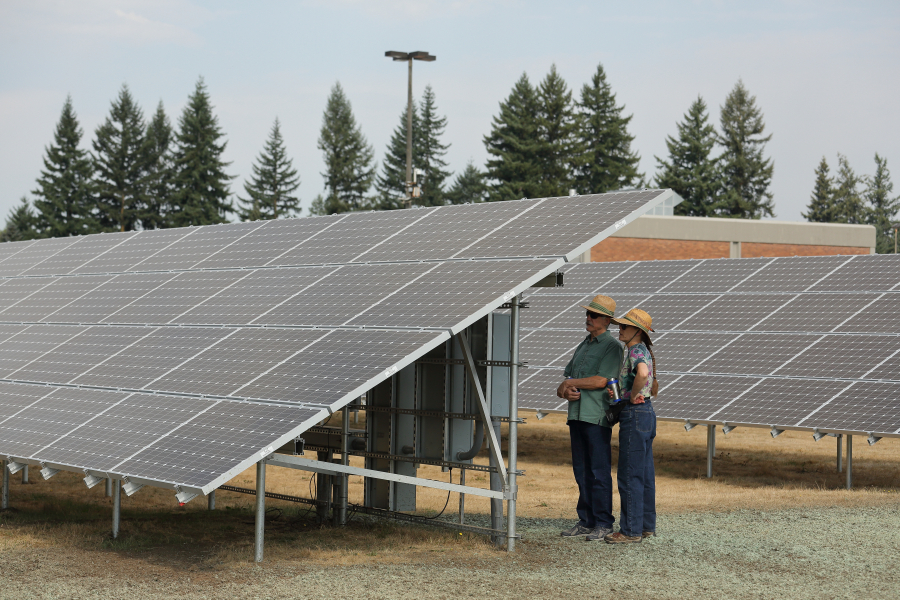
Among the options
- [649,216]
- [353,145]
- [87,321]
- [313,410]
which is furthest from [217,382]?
[353,145]

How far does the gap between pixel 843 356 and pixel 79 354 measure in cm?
1192

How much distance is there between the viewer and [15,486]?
54.4 ft

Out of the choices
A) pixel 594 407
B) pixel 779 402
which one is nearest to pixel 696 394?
pixel 779 402

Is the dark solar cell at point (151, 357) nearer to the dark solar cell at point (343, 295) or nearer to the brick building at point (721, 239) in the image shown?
the dark solar cell at point (343, 295)

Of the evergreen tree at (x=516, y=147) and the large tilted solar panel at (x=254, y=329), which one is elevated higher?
the evergreen tree at (x=516, y=147)

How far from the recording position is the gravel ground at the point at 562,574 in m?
8.73

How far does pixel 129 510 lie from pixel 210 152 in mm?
64925

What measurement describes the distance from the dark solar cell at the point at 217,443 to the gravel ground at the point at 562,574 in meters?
1.00

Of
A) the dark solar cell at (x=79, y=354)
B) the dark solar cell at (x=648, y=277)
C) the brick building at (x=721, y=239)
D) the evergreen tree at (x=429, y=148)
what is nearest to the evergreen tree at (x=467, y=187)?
the evergreen tree at (x=429, y=148)

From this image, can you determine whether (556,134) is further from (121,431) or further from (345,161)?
(121,431)

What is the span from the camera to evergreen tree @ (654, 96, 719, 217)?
74.8 metres

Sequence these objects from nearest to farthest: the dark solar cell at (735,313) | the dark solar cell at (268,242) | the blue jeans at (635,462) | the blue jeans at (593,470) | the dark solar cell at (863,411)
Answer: the blue jeans at (635,462) < the blue jeans at (593,470) < the dark solar cell at (268,242) < the dark solar cell at (863,411) < the dark solar cell at (735,313)

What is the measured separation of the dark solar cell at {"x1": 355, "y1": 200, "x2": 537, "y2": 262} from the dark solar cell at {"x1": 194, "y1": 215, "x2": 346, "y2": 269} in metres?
1.71

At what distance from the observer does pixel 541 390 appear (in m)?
19.8
